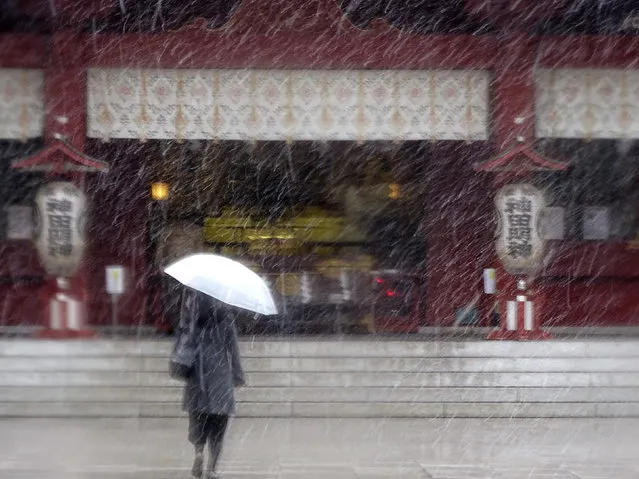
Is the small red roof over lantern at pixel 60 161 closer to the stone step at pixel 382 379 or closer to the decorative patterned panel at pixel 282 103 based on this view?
the decorative patterned panel at pixel 282 103

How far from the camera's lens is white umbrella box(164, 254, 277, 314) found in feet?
22.5

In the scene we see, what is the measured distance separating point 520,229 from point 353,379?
112 inches

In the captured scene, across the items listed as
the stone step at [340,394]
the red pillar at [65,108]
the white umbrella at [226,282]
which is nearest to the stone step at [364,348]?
the stone step at [340,394]

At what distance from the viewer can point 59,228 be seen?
1165cm

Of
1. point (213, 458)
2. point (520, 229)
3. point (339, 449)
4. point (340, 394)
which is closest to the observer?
point (213, 458)

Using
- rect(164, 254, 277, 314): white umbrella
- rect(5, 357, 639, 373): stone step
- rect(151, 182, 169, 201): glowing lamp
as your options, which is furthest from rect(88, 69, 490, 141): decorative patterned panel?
rect(164, 254, 277, 314): white umbrella

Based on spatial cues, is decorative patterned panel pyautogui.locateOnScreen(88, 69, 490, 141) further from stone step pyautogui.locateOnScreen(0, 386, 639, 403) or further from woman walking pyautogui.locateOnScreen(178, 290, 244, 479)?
woman walking pyautogui.locateOnScreen(178, 290, 244, 479)

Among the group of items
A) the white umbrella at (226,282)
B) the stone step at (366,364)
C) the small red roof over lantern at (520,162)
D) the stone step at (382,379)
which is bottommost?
the stone step at (382,379)

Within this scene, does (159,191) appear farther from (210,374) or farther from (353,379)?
(210,374)

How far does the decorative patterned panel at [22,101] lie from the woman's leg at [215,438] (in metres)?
6.17

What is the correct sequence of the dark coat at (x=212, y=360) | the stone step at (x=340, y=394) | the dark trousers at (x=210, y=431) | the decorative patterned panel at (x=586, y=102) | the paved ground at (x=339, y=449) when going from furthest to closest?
the decorative patterned panel at (x=586, y=102), the stone step at (x=340, y=394), the paved ground at (x=339, y=449), the dark trousers at (x=210, y=431), the dark coat at (x=212, y=360)

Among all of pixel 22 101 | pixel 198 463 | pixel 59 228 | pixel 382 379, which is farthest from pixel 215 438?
pixel 22 101

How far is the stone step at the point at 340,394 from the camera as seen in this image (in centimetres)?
1071

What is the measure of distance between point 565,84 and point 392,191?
14.2 ft
